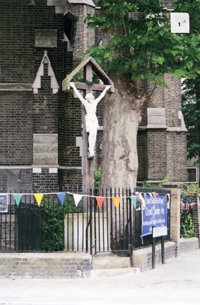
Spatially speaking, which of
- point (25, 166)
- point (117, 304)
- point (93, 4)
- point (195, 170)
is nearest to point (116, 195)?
point (117, 304)

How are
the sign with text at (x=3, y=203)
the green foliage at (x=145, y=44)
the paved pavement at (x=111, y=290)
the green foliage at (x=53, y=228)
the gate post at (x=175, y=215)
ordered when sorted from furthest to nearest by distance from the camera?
the gate post at (x=175, y=215) < the green foliage at (x=145, y=44) < the green foliage at (x=53, y=228) < the sign with text at (x=3, y=203) < the paved pavement at (x=111, y=290)

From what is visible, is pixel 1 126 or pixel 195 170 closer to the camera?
pixel 1 126

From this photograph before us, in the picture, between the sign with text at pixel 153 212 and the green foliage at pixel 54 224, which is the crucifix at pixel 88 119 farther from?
the sign with text at pixel 153 212

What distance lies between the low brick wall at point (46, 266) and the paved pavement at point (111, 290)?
0.16 metres

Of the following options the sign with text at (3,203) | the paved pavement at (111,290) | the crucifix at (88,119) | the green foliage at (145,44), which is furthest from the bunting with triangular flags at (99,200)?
the green foliage at (145,44)

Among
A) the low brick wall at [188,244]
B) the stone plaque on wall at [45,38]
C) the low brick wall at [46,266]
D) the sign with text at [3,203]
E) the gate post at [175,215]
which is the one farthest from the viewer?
the stone plaque on wall at [45,38]

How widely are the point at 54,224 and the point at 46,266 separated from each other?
198cm

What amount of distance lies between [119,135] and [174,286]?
4200 mm

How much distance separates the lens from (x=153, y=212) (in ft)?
39.9

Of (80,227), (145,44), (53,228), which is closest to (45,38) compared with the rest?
(145,44)

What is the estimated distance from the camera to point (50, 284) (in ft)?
31.3

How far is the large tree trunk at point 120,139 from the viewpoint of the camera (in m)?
12.5

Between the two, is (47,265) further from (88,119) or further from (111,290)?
(88,119)

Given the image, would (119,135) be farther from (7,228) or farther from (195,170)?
(195,170)
